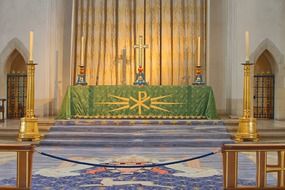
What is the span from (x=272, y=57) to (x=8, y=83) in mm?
8403

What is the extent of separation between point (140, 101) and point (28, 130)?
2819 mm

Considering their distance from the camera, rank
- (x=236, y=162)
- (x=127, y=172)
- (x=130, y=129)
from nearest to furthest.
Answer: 1. (x=236, y=162)
2. (x=127, y=172)
3. (x=130, y=129)

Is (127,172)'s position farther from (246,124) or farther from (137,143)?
(246,124)

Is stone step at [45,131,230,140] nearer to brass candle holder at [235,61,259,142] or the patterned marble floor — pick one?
brass candle holder at [235,61,259,142]

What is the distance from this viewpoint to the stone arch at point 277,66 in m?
14.0

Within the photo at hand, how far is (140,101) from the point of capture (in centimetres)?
1157

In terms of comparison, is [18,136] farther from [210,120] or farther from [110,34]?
[110,34]

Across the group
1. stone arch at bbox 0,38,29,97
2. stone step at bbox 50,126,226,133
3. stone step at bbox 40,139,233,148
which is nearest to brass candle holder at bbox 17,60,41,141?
stone step at bbox 40,139,233,148

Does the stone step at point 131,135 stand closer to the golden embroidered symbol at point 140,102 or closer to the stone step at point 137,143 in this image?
the stone step at point 137,143

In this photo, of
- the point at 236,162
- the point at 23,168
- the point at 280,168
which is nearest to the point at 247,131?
the point at 280,168

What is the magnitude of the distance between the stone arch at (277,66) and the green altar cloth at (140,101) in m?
3.31

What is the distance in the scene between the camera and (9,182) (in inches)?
252

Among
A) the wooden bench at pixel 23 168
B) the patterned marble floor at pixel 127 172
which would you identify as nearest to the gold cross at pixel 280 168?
the patterned marble floor at pixel 127 172

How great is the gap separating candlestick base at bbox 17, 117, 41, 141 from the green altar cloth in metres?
1.24
